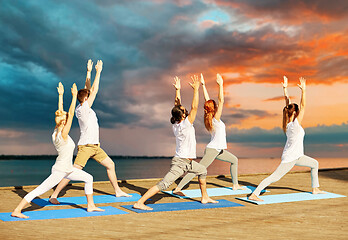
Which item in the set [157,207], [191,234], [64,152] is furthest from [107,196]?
[191,234]

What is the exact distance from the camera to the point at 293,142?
7316 mm

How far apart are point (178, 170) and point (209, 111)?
149 cm

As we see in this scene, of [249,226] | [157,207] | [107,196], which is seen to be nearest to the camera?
[249,226]

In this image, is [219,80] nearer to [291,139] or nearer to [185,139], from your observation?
[185,139]

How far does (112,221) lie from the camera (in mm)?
5371

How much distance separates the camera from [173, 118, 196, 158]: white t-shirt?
632cm

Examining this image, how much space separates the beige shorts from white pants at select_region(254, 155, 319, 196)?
274 centimetres

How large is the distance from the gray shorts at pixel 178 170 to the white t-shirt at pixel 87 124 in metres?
1.41

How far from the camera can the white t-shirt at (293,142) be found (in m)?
7.23

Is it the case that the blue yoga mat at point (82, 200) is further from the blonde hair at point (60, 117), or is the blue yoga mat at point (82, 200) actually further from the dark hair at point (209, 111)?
the dark hair at point (209, 111)

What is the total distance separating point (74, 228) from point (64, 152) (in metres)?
1.23

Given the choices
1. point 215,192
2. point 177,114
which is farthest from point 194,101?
point 215,192

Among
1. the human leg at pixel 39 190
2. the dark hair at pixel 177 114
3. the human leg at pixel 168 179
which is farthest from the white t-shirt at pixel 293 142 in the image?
the human leg at pixel 39 190

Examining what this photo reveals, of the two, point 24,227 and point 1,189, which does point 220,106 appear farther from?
point 1,189
